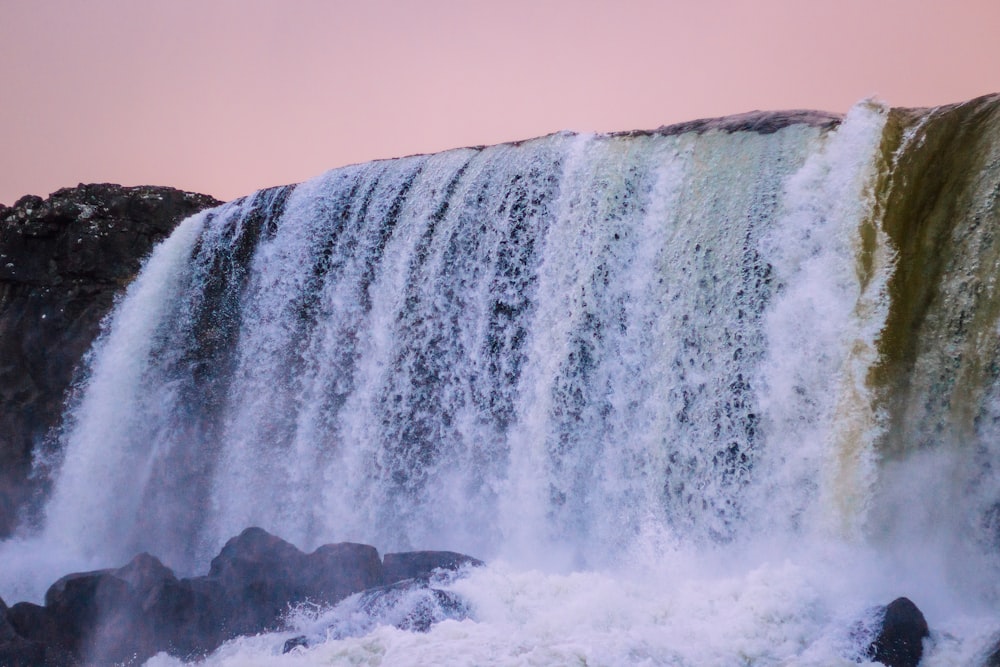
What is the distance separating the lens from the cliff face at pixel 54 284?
16.1 metres

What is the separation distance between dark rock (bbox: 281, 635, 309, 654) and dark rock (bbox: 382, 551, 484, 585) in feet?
4.77

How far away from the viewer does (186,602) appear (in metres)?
9.80

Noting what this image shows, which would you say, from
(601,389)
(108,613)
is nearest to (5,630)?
(108,613)

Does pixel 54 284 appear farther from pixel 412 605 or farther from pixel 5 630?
pixel 412 605

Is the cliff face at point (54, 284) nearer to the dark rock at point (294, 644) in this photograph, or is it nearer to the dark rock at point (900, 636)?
the dark rock at point (294, 644)

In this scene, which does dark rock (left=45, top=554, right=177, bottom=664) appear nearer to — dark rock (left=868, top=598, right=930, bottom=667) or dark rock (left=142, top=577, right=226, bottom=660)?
dark rock (left=142, top=577, right=226, bottom=660)

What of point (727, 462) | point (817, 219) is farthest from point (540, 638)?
point (817, 219)

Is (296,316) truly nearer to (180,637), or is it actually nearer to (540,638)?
(180,637)

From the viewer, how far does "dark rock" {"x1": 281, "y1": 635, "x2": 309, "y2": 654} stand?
26.5 feet


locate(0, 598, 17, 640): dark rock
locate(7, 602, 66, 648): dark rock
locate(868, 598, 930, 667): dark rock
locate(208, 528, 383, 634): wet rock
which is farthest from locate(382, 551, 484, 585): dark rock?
locate(868, 598, 930, 667): dark rock

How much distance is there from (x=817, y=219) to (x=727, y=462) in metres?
2.59

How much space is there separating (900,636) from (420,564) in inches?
188

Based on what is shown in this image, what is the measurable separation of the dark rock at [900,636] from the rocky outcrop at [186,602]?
4192 millimetres

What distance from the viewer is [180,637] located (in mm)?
9555
